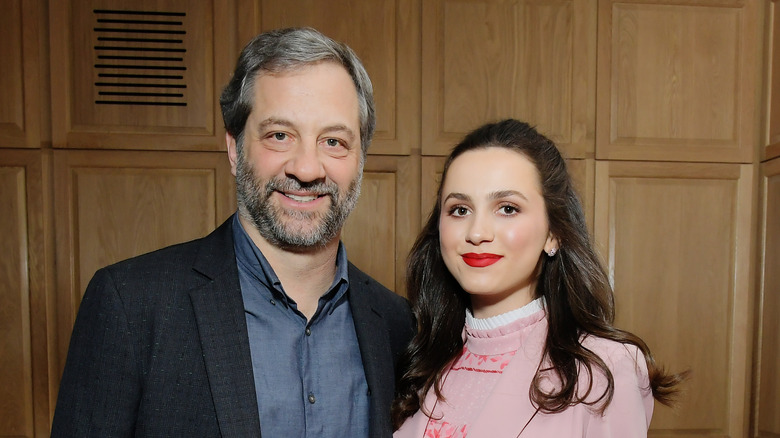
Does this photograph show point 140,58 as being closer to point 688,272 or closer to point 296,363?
point 296,363

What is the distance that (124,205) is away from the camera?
2320 millimetres

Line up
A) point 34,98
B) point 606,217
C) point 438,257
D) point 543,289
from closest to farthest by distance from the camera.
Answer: point 543,289 → point 438,257 → point 34,98 → point 606,217

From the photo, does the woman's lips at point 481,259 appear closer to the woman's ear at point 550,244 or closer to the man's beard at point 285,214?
the woman's ear at point 550,244

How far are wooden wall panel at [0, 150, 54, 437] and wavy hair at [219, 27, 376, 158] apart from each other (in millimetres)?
1292

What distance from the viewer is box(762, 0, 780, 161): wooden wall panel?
2.45 m

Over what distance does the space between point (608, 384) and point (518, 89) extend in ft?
4.69

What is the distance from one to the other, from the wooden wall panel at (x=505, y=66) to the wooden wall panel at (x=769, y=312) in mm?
751

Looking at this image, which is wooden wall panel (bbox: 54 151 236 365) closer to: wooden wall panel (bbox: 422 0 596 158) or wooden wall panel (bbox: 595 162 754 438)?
wooden wall panel (bbox: 422 0 596 158)

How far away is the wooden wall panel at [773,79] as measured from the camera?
2.45m

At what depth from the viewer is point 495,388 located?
130 cm

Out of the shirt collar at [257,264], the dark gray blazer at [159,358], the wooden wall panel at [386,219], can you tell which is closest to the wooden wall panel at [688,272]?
the wooden wall panel at [386,219]

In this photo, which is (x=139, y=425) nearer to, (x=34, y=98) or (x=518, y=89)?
(x=34, y=98)

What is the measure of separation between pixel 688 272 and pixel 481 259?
1558 millimetres

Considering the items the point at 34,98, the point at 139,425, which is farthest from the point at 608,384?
the point at 34,98
